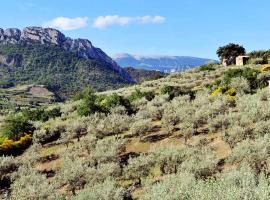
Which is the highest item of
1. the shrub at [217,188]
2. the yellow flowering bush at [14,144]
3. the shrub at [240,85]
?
the shrub at [240,85]

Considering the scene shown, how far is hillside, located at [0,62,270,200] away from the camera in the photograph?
37.2 meters

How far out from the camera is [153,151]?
4975 cm

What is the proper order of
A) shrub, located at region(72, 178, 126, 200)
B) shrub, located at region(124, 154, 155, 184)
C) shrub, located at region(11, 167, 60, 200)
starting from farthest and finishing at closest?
1. shrub, located at region(124, 154, 155, 184)
2. shrub, located at region(11, 167, 60, 200)
3. shrub, located at region(72, 178, 126, 200)

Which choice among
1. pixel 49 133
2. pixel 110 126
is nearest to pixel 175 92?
pixel 110 126

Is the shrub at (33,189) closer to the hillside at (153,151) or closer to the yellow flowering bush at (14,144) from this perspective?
the hillside at (153,151)

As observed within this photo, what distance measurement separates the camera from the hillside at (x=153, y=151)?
122 ft

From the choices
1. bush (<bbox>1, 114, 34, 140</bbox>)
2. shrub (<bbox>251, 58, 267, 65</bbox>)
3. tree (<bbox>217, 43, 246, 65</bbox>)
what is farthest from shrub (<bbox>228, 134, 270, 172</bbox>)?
tree (<bbox>217, 43, 246, 65</bbox>)

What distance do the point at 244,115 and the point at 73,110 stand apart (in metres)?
47.2

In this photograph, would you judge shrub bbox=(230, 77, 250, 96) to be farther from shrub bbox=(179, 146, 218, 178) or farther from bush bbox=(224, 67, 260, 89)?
shrub bbox=(179, 146, 218, 178)

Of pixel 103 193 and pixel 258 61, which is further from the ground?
pixel 258 61

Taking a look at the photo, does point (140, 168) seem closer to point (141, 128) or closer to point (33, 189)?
point (33, 189)

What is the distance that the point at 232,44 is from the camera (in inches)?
5630

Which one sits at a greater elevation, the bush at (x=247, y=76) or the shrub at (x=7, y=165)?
the bush at (x=247, y=76)

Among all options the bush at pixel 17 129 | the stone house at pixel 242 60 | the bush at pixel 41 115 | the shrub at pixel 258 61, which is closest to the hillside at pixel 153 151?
the bush at pixel 17 129
